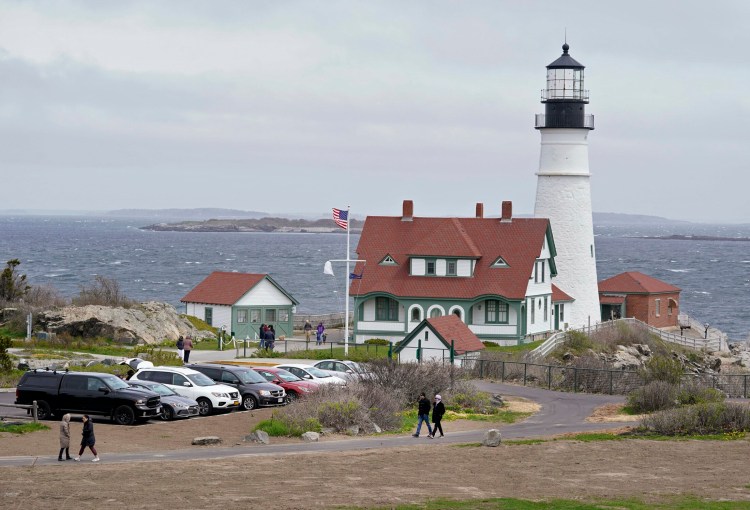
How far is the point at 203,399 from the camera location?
3491 cm

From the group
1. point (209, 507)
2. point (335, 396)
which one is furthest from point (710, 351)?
point (209, 507)

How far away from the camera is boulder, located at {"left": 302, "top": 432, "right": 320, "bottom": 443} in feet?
101

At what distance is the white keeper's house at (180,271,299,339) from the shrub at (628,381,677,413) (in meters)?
23.1

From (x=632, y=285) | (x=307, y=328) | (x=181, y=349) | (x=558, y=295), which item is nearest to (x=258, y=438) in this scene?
(x=181, y=349)

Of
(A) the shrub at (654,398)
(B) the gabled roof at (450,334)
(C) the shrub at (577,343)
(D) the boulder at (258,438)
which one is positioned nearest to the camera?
(D) the boulder at (258,438)

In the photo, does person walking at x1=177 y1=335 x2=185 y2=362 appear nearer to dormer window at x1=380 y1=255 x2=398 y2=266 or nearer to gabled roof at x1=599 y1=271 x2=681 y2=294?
dormer window at x1=380 y1=255 x2=398 y2=266

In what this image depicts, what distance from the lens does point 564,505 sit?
21.5 metres

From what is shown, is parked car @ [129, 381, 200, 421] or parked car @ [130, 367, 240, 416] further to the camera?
parked car @ [130, 367, 240, 416]

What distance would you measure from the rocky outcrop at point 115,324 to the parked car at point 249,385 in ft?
53.0

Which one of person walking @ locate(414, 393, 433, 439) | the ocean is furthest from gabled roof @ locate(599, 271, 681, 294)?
person walking @ locate(414, 393, 433, 439)

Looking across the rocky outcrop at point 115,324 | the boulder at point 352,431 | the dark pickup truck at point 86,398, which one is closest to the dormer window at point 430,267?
the rocky outcrop at point 115,324

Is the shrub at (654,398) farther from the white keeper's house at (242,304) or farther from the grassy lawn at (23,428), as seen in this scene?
the white keeper's house at (242,304)

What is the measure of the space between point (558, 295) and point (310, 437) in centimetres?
3180

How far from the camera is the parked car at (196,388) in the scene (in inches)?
1374
